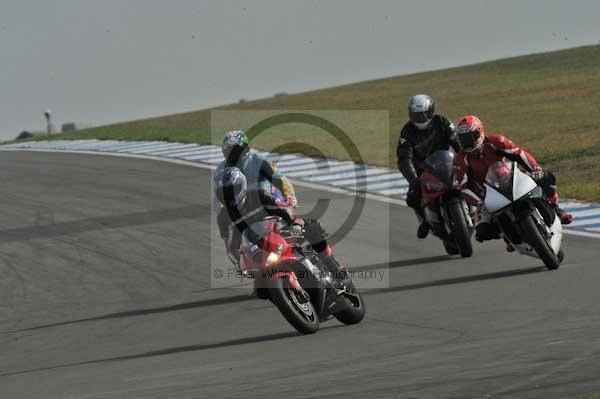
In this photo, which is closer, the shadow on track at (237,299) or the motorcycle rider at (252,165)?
the motorcycle rider at (252,165)

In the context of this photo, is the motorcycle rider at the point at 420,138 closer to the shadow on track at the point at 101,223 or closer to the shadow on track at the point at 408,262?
the shadow on track at the point at 408,262

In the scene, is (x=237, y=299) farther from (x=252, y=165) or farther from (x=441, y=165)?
(x=441, y=165)

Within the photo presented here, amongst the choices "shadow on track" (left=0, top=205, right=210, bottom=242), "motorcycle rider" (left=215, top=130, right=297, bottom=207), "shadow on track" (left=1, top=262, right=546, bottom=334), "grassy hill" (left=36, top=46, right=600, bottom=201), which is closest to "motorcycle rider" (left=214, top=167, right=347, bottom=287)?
"motorcycle rider" (left=215, top=130, right=297, bottom=207)

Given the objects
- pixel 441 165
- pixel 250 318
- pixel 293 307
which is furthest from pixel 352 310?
pixel 441 165

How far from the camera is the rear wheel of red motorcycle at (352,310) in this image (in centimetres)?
1105

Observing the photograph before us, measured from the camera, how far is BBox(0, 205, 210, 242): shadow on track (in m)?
18.1

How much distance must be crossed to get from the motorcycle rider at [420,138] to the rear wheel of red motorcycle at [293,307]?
167 inches

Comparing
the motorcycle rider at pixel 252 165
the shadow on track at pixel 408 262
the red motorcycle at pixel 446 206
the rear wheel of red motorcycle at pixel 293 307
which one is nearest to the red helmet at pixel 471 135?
the red motorcycle at pixel 446 206

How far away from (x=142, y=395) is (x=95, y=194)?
13290 millimetres

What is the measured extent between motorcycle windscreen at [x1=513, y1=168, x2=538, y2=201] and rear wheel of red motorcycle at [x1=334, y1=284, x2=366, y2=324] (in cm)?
235

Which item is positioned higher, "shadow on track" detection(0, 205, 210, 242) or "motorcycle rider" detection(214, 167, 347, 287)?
"motorcycle rider" detection(214, 167, 347, 287)

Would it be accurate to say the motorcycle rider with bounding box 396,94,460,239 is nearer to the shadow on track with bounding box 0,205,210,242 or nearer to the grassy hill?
the grassy hill

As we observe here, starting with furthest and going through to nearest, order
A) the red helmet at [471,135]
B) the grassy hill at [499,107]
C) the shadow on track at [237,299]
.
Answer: the grassy hill at [499,107] < the red helmet at [471,135] < the shadow on track at [237,299]

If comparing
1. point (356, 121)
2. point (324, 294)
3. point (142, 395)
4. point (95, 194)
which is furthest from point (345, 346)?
point (356, 121)
